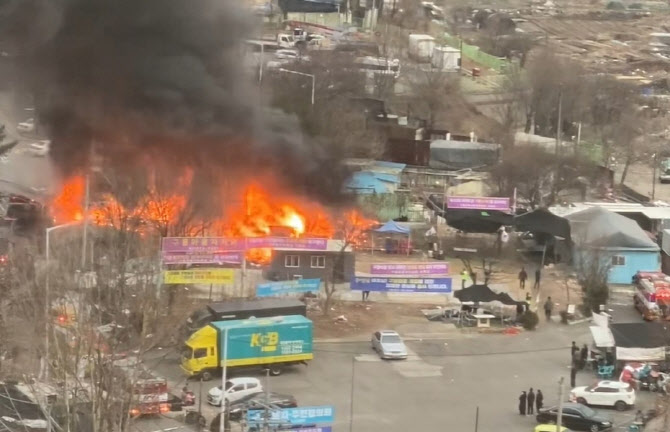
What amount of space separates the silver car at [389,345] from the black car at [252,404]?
2654 mm

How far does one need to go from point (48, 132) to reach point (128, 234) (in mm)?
3857

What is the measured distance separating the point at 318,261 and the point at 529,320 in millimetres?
3771

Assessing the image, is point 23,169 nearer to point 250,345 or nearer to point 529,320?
point 250,345

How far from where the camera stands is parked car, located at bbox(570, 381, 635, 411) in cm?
1495

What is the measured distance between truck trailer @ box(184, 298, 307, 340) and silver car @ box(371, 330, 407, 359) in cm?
120

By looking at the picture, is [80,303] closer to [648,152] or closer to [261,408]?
[261,408]

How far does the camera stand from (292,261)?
1983cm

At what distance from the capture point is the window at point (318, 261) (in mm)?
19797

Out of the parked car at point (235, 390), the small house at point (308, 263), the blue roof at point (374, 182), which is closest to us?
the parked car at point (235, 390)

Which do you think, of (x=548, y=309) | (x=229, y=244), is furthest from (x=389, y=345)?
(x=548, y=309)

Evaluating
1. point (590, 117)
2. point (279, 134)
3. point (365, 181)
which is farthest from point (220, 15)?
point (590, 117)

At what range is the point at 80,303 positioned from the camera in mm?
11672

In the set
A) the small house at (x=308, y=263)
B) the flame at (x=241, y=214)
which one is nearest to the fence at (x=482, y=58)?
the flame at (x=241, y=214)

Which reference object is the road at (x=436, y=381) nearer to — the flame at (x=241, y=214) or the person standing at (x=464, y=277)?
the person standing at (x=464, y=277)
